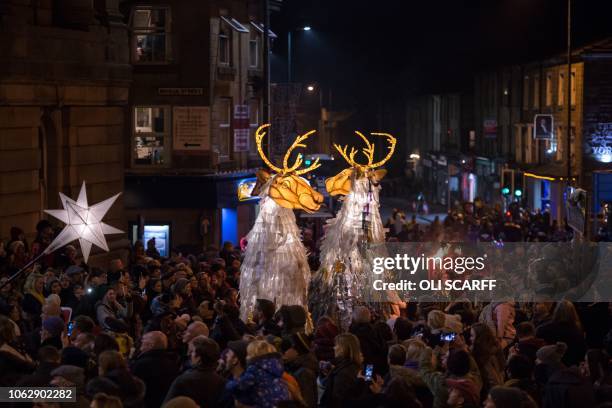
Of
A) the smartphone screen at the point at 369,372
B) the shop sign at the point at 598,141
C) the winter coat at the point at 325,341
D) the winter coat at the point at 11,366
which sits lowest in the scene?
the smartphone screen at the point at 369,372

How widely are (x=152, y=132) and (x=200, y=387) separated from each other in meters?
27.1

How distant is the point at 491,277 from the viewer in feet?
61.5

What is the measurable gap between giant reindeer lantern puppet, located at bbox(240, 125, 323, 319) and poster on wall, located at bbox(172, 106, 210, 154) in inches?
762

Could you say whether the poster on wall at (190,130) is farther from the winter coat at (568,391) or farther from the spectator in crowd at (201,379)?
the spectator in crowd at (201,379)

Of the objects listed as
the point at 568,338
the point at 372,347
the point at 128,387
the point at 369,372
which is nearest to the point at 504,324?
the point at 568,338

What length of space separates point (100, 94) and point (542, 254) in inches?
358

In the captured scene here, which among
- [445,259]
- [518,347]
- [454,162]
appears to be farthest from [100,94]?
[454,162]

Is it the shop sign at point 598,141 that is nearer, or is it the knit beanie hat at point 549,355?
the knit beanie hat at point 549,355

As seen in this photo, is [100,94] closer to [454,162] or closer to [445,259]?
[445,259]

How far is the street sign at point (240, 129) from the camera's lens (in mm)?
37188

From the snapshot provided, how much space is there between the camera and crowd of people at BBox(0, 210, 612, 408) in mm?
9023

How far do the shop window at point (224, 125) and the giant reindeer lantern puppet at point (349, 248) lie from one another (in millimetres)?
19114

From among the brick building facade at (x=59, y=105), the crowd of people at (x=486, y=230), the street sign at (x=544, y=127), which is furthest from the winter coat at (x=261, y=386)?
the street sign at (x=544, y=127)

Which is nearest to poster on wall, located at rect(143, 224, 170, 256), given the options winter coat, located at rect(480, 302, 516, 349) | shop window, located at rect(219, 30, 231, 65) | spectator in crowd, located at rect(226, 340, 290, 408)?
shop window, located at rect(219, 30, 231, 65)
